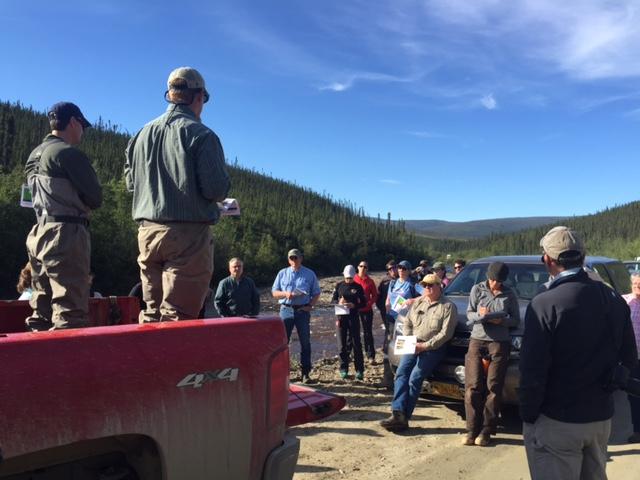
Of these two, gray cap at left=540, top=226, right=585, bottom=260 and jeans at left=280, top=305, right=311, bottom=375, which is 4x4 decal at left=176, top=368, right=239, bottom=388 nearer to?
gray cap at left=540, top=226, right=585, bottom=260

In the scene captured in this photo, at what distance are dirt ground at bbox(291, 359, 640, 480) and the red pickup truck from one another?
9.47 ft

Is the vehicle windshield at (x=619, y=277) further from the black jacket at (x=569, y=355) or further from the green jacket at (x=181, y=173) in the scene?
the green jacket at (x=181, y=173)

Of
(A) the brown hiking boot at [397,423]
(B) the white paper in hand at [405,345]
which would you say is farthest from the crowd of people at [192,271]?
(B) the white paper in hand at [405,345]

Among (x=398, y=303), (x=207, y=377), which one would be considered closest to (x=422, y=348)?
(x=398, y=303)

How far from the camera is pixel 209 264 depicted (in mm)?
3197

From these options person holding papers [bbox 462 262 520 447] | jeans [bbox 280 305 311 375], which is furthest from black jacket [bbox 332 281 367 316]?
person holding papers [bbox 462 262 520 447]

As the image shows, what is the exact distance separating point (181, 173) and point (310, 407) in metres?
1.51

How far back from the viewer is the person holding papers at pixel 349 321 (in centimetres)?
977

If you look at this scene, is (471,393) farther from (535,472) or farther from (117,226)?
(117,226)

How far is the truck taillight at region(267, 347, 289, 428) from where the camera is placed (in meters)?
2.59

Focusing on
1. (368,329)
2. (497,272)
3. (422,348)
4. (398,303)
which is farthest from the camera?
(368,329)

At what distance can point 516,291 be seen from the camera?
786 cm

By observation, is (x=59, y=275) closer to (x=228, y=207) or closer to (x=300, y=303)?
(x=228, y=207)

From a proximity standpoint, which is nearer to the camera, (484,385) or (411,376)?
(484,385)
